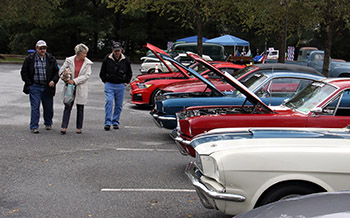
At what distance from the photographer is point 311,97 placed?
25.2ft

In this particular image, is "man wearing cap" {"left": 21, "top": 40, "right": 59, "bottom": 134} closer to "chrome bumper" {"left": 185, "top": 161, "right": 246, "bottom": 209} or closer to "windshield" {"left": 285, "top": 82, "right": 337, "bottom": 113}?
"windshield" {"left": 285, "top": 82, "right": 337, "bottom": 113}

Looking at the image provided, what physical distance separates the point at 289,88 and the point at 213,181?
5.62 metres

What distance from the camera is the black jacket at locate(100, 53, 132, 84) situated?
422 inches

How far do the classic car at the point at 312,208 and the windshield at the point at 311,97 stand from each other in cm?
409

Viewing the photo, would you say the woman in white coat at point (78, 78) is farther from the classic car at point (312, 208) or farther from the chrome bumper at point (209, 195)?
the classic car at point (312, 208)

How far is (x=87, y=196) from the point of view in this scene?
→ 6.25 metres

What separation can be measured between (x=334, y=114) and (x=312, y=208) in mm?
4403

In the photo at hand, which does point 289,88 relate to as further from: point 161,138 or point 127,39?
point 127,39

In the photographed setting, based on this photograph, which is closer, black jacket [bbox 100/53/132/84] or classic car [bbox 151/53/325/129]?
classic car [bbox 151/53/325/129]

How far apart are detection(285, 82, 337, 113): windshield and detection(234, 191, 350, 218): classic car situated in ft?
13.4

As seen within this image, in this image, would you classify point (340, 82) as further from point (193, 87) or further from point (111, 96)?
point (111, 96)

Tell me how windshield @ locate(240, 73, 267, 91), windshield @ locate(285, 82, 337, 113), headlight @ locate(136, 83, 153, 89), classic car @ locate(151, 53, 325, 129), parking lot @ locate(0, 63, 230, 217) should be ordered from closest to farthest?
parking lot @ locate(0, 63, 230, 217) → windshield @ locate(285, 82, 337, 113) → classic car @ locate(151, 53, 325, 129) → windshield @ locate(240, 73, 267, 91) → headlight @ locate(136, 83, 153, 89)

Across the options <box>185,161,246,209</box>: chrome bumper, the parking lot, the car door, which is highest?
the car door

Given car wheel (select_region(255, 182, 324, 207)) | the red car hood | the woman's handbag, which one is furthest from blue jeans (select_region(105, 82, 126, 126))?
car wheel (select_region(255, 182, 324, 207))
